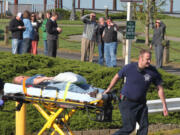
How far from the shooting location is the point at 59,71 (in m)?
10.7

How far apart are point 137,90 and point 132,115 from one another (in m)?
0.40

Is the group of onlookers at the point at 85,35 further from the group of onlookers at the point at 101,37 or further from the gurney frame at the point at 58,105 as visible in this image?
the gurney frame at the point at 58,105

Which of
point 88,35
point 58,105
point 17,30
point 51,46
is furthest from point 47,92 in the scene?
point 88,35

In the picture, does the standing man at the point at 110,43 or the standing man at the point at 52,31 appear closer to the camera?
the standing man at the point at 52,31

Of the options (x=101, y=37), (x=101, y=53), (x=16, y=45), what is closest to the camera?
(x=16, y=45)

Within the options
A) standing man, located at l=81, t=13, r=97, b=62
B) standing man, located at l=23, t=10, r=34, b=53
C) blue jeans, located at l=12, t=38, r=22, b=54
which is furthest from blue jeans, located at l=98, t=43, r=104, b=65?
blue jeans, located at l=12, t=38, r=22, b=54

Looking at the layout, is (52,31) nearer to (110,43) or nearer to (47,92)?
(110,43)

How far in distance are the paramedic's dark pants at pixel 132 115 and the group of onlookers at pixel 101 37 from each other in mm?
8379

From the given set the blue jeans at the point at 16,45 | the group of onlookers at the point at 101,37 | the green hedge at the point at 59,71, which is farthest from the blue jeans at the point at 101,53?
the green hedge at the point at 59,71

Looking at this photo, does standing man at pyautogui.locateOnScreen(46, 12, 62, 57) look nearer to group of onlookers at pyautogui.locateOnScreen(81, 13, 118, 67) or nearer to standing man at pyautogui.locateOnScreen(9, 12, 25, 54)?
standing man at pyautogui.locateOnScreen(9, 12, 25, 54)

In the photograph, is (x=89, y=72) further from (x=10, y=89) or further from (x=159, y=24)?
(x=159, y=24)

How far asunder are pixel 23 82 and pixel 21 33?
8.42 metres

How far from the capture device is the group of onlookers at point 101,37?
634 inches

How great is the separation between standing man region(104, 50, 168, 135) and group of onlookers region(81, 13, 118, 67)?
8.39m
